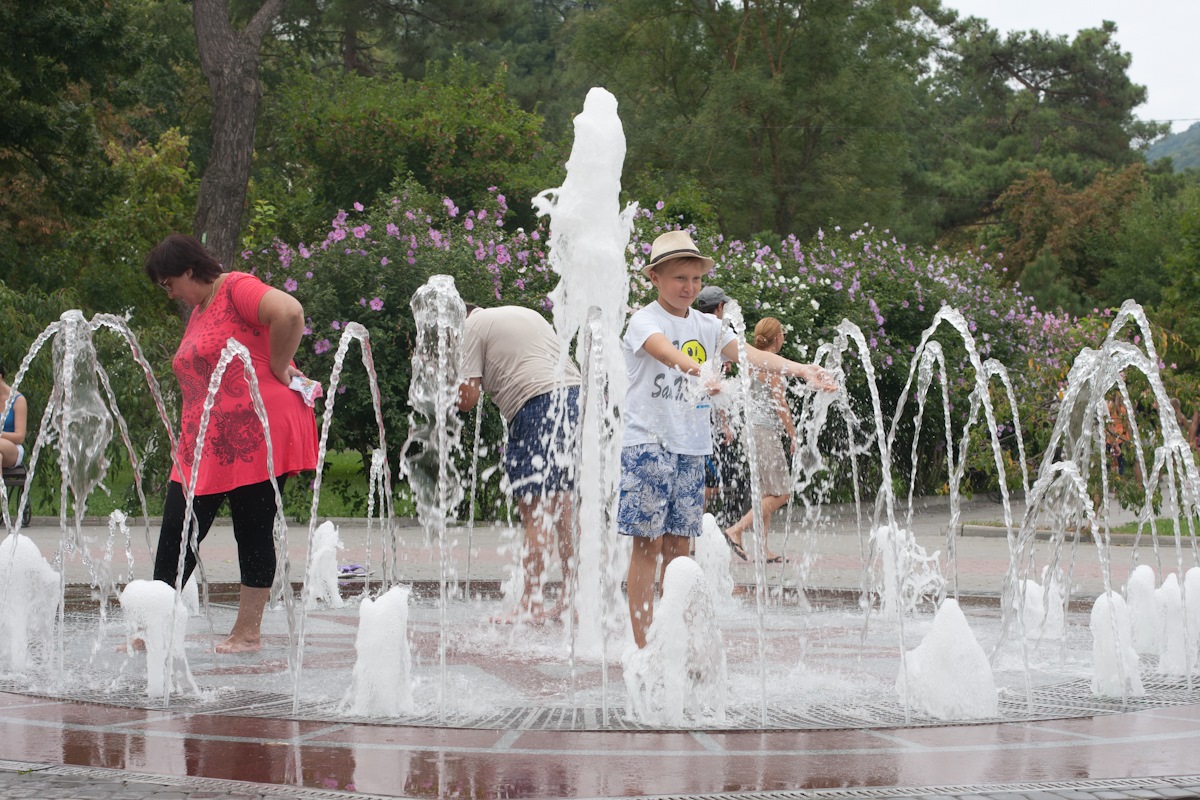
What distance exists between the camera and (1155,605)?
5.65 meters

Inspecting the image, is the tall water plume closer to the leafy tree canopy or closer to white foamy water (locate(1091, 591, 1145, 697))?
white foamy water (locate(1091, 591, 1145, 697))

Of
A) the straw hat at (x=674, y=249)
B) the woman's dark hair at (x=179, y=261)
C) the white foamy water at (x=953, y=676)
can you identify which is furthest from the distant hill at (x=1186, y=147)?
the white foamy water at (x=953, y=676)

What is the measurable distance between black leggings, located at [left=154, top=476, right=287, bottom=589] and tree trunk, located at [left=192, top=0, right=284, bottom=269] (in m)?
11.6

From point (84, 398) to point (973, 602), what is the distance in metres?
4.45

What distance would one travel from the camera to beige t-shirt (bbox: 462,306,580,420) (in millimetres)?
6336

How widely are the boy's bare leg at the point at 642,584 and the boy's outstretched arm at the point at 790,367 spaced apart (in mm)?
755

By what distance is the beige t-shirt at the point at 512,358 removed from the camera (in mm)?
6336

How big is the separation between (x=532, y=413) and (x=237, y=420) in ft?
4.55

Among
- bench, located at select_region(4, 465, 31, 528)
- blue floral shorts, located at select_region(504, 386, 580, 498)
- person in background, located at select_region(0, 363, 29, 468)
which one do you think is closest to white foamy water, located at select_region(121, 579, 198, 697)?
blue floral shorts, located at select_region(504, 386, 580, 498)

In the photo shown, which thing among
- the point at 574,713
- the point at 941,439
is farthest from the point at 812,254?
the point at 574,713

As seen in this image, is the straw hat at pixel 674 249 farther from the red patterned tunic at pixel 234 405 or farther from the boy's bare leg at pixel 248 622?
the boy's bare leg at pixel 248 622

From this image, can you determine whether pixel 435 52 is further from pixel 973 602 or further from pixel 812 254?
pixel 973 602

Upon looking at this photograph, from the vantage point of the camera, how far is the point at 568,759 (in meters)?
3.65

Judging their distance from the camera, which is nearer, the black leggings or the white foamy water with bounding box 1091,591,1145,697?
the white foamy water with bounding box 1091,591,1145,697
